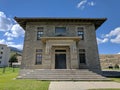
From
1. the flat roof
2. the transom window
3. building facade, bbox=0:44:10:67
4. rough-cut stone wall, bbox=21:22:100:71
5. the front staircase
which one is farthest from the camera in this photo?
building facade, bbox=0:44:10:67

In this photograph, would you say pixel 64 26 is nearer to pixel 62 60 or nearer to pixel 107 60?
pixel 62 60

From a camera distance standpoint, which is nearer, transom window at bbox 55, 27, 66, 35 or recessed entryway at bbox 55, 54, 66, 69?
recessed entryway at bbox 55, 54, 66, 69

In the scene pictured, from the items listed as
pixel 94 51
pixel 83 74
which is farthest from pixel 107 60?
pixel 83 74

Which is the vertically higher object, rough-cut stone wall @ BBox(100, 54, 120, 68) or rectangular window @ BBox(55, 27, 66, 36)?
rectangular window @ BBox(55, 27, 66, 36)

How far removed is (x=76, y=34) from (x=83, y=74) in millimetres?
5888

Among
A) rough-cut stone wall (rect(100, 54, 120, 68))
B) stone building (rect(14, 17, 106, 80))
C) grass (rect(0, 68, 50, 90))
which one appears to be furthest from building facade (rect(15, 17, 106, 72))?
rough-cut stone wall (rect(100, 54, 120, 68))

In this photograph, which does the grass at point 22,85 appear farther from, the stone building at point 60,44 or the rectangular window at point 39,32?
the rectangular window at point 39,32

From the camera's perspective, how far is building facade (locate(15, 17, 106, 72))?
16.9 m

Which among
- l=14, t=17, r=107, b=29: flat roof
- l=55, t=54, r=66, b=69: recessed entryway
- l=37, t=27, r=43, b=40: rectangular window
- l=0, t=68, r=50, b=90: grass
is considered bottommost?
l=0, t=68, r=50, b=90: grass

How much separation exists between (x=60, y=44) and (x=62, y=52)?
4.71ft

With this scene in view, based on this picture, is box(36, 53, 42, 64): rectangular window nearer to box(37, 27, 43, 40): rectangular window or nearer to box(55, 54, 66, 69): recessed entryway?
box(55, 54, 66, 69): recessed entryway

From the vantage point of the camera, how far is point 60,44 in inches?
665

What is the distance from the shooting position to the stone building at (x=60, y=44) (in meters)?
16.9

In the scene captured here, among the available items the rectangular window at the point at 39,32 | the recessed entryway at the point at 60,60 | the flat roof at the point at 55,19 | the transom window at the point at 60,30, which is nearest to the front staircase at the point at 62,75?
the recessed entryway at the point at 60,60
